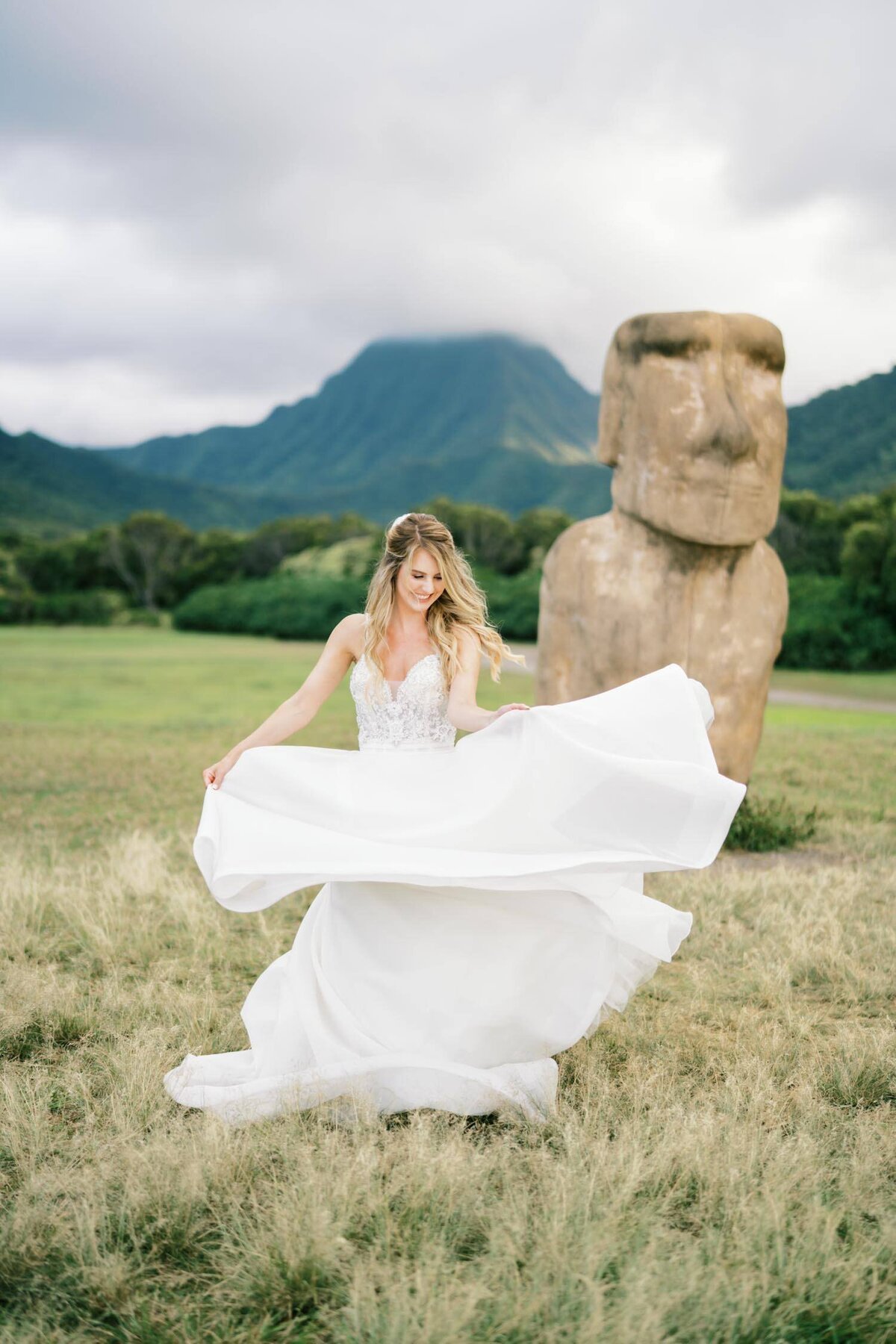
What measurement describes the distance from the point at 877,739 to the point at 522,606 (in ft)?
62.7

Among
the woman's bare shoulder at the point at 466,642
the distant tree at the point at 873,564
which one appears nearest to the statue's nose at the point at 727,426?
the woman's bare shoulder at the point at 466,642

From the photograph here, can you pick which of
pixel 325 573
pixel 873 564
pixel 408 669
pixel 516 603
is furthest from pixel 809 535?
pixel 408 669

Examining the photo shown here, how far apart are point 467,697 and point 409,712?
0.23 m

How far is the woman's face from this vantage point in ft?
12.4

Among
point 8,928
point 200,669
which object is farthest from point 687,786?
point 200,669

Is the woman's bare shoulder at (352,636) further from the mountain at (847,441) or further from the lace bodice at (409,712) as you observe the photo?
the mountain at (847,441)

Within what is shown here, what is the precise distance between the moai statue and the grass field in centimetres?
191

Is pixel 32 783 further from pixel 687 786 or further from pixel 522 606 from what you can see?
pixel 522 606

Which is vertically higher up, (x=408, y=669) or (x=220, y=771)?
(x=408, y=669)

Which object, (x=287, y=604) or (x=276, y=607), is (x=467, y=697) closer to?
(x=287, y=604)

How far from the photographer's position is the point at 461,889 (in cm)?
328

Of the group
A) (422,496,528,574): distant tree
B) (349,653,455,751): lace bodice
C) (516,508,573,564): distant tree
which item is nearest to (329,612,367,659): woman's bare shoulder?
(349,653,455,751): lace bodice

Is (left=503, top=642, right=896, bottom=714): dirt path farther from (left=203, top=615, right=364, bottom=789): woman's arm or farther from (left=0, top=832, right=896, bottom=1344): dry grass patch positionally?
(left=0, top=832, right=896, bottom=1344): dry grass patch

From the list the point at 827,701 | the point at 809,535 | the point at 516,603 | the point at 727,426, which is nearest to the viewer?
the point at 727,426
